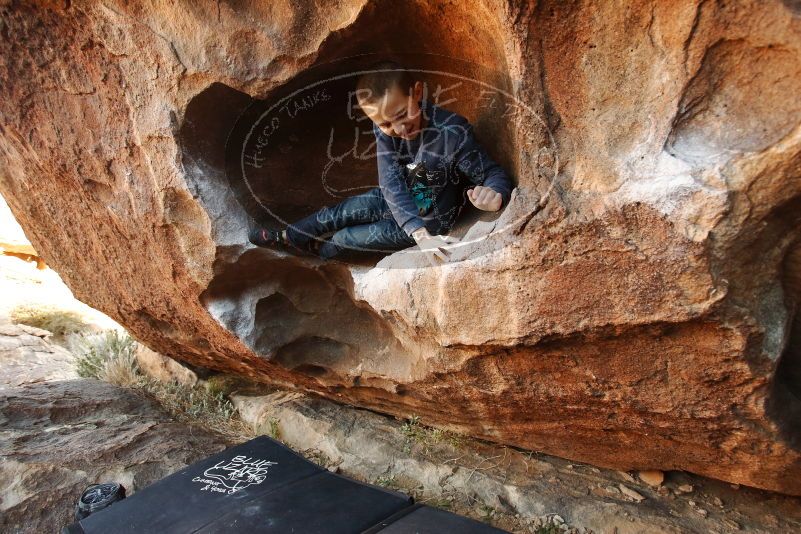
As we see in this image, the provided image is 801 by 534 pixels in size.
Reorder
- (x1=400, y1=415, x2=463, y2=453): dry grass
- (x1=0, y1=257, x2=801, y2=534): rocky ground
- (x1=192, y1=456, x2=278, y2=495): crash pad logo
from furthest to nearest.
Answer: (x1=400, y1=415, x2=463, y2=453): dry grass, (x1=192, y1=456, x2=278, y2=495): crash pad logo, (x1=0, y1=257, x2=801, y2=534): rocky ground

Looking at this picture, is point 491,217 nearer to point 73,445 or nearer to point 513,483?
point 513,483

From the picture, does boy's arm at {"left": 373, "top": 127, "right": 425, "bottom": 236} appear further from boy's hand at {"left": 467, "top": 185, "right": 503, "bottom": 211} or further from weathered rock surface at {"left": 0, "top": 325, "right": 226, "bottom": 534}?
weathered rock surface at {"left": 0, "top": 325, "right": 226, "bottom": 534}

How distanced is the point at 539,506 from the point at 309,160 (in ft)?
4.88

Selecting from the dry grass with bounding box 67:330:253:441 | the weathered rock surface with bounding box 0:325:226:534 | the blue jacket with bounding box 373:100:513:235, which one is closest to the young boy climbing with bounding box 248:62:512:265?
the blue jacket with bounding box 373:100:513:235

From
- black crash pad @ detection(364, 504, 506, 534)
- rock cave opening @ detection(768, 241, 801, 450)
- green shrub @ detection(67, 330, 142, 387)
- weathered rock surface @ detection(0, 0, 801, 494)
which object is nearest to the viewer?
weathered rock surface @ detection(0, 0, 801, 494)

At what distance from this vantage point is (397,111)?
5.21ft

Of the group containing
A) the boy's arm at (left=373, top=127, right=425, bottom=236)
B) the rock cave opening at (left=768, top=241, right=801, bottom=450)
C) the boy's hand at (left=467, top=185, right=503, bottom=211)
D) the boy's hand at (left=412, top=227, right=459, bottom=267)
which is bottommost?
the rock cave opening at (left=768, top=241, right=801, bottom=450)

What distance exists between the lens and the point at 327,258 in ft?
6.74

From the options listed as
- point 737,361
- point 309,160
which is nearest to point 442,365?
point 737,361

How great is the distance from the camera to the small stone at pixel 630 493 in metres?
1.95

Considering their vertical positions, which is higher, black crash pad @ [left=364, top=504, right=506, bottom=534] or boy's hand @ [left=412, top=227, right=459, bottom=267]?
boy's hand @ [left=412, top=227, right=459, bottom=267]

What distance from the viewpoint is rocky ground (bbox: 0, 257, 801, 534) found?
190 centimetres

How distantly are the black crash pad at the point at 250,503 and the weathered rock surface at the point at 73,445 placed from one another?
0.33 metres

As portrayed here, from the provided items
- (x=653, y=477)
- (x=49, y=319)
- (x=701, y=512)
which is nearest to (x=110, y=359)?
(x=49, y=319)
